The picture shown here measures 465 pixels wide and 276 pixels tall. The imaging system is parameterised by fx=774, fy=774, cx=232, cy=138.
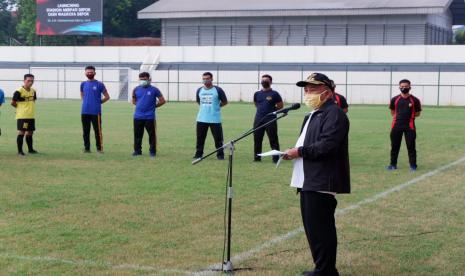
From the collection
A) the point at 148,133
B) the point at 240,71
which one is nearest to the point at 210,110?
the point at 148,133

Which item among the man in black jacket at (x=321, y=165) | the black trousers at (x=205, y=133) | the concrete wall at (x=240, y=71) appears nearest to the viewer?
the man in black jacket at (x=321, y=165)

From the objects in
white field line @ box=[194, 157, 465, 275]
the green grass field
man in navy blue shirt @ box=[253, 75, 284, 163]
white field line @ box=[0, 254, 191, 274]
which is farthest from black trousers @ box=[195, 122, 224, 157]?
white field line @ box=[0, 254, 191, 274]

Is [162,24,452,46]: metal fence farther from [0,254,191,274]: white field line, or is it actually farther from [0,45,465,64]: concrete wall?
[0,254,191,274]: white field line

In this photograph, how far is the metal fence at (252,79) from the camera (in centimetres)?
5175

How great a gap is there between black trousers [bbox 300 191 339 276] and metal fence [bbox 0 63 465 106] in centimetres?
4687

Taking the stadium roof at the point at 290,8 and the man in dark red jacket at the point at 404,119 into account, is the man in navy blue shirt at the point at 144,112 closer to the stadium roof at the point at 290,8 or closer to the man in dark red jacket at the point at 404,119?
the man in dark red jacket at the point at 404,119

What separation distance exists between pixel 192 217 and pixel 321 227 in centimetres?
339

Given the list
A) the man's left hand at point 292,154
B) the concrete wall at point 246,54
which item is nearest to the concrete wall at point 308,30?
the concrete wall at point 246,54

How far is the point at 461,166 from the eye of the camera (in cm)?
1576

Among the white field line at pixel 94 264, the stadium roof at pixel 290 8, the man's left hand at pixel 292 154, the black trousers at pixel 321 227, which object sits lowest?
the white field line at pixel 94 264

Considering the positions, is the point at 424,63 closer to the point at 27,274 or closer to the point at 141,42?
the point at 141,42

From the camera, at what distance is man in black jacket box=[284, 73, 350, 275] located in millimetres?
6254

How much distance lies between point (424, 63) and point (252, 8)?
15.8 metres

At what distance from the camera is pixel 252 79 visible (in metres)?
55.9
